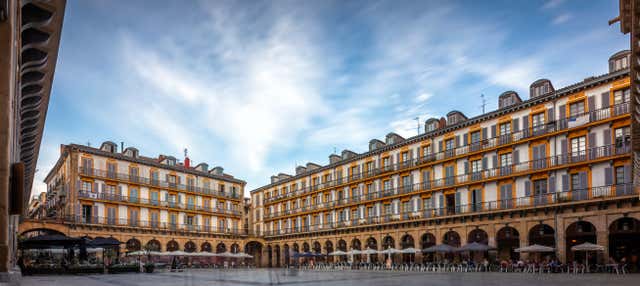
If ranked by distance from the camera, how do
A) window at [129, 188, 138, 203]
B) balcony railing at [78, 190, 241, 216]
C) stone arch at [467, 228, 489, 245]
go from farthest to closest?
window at [129, 188, 138, 203] → balcony railing at [78, 190, 241, 216] → stone arch at [467, 228, 489, 245]

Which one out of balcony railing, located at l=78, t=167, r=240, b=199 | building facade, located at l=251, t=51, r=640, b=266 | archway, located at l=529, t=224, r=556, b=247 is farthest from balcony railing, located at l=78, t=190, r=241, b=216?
archway, located at l=529, t=224, r=556, b=247

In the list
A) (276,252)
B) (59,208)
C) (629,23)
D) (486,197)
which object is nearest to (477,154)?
(486,197)

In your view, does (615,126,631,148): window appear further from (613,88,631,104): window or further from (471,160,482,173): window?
(471,160,482,173): window

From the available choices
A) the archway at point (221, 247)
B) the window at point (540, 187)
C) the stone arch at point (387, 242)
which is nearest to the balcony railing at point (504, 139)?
the window at point (540, 187)

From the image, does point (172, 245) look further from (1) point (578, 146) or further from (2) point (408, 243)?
(1) point (578, 146)

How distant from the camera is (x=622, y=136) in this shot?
1346 inches

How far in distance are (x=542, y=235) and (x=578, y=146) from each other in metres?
7.03

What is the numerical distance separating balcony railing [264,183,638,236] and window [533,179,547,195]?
51 cm

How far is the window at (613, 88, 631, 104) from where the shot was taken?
112 feet

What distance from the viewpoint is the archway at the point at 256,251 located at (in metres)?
71.1

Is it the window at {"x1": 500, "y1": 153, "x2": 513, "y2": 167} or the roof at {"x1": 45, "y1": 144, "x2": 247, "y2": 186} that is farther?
the roof at {"x1": 45, "y1": 144, "x2": 247, "y2": 186}

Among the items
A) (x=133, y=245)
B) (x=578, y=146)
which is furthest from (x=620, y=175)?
(x=133, y=245)

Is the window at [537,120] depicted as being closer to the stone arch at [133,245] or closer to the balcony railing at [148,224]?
the balcony railing at [148,224]

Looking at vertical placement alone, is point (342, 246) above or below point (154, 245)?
below
